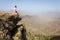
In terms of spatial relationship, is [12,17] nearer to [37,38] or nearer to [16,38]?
[16,38]

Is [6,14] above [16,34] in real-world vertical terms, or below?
above

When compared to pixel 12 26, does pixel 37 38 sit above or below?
below

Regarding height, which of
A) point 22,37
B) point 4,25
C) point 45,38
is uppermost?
point 4,25

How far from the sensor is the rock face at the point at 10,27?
27.0m

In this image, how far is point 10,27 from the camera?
1097 inches

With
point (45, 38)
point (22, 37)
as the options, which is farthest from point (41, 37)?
point (22, 37)

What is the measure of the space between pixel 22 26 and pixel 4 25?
2624 mm

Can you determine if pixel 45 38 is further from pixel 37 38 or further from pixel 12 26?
pixel 12 26

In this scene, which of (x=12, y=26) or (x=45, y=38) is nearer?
(x=12, y=26)

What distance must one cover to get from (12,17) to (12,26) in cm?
109

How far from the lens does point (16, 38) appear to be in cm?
2811

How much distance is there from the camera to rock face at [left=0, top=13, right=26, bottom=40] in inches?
1064

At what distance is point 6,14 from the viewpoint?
90.6 feet

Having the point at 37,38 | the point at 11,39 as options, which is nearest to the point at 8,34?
the point at 11,39
